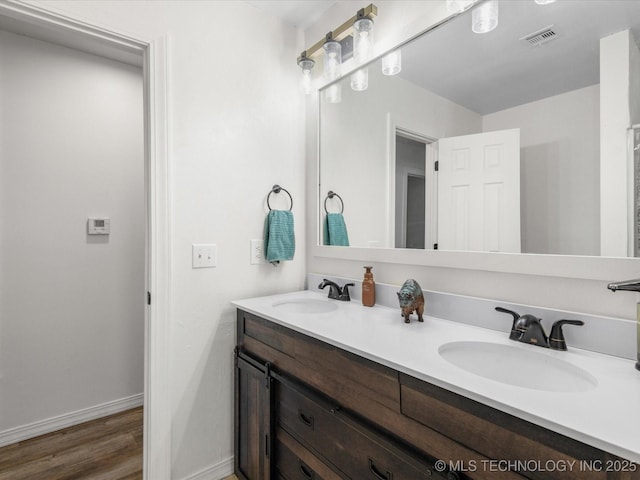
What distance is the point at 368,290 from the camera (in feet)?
5.05

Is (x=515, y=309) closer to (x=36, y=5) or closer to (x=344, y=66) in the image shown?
(x=344, y=66)

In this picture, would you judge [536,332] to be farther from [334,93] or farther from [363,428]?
[334,93]

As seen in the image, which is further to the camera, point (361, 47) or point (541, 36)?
point (361, 47)

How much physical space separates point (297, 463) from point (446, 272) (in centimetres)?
92

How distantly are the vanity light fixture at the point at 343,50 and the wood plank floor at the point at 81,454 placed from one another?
7.41ft

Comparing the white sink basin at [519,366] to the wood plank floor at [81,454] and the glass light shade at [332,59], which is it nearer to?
the glass light shade at [332,59]

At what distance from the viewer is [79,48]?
208cm

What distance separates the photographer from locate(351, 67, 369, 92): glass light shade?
5.55 feet

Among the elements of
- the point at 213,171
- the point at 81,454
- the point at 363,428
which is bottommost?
the point at 81,454

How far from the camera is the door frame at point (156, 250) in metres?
1.47

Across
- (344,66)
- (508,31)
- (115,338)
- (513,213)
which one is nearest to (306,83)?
(344,66)

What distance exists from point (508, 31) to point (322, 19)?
1.09 m

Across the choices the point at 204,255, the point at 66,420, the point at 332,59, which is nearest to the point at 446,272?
the point at 204,255

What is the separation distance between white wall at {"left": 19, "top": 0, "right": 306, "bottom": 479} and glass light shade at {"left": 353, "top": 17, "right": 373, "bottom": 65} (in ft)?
1.64
